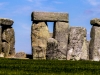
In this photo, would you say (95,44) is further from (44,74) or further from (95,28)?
(44,74)

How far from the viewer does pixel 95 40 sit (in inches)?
1133

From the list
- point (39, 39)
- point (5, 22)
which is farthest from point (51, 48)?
point (5, 22)

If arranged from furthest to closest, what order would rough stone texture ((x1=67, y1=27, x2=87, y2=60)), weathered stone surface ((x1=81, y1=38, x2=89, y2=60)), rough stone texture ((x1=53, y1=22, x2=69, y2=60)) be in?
weathered stone surface ((x1=81, y1=38, x2=89, y2=60)) → rough stone texture ((x1=67, y1=27, x2=87, y2=60)) → rough stone texture ((x1=53, y1=22, x2=69, y2=60))

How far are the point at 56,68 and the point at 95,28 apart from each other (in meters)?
10.7

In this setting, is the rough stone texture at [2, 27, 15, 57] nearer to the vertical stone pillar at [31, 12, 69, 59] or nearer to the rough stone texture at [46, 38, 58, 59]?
the vertical stone pillar at [31, 12, 69, 59]

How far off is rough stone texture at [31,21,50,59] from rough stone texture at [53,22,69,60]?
67 centimetres

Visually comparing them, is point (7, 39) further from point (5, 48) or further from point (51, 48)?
point (51, 48)

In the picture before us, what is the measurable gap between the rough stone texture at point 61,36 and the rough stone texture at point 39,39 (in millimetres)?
674

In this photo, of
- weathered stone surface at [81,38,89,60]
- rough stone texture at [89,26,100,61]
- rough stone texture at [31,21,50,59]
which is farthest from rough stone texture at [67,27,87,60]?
rough stone texture at [31,21,50,59]

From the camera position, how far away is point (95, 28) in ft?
94.5

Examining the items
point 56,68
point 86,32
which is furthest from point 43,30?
point 56,68

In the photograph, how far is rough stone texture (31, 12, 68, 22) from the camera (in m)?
27.7

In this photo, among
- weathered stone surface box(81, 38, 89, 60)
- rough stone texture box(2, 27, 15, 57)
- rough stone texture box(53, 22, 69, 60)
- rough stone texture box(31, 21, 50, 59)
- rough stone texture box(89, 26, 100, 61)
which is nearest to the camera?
rough stone texture box(31, 21, 50, 59)

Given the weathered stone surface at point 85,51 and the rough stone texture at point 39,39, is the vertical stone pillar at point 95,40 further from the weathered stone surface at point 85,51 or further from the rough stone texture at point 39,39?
the rough stone texture at point 39,39
